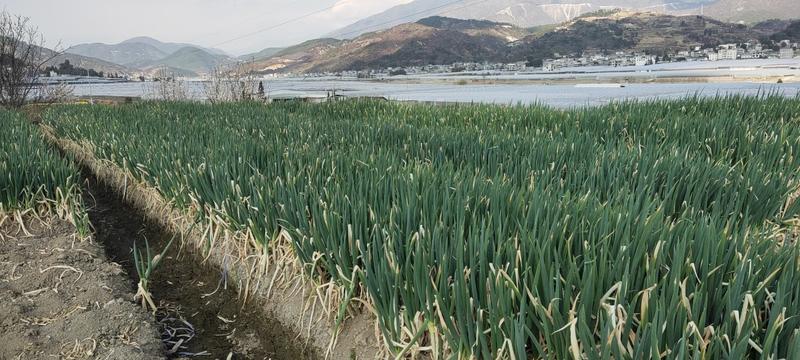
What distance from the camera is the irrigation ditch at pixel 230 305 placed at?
77.7 inches

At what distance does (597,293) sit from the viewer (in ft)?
4.40

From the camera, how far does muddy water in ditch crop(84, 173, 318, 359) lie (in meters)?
2.12

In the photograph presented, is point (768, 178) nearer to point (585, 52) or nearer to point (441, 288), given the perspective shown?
point (441, 288)

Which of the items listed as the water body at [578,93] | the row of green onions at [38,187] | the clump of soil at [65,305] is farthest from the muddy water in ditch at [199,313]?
the water body at [578,93]

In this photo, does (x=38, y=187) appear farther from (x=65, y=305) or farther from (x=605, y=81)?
(x=605, y=81)

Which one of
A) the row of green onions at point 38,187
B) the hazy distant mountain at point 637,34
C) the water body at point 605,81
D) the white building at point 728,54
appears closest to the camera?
the row of green onions at point 38,187

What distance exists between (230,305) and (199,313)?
0.48 ft

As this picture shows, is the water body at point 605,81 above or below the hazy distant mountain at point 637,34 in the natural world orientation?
below

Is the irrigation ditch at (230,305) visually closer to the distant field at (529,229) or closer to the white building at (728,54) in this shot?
the distant field at (529,229)

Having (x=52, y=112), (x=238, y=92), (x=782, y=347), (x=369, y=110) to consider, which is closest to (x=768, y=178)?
(x=782, y=347)

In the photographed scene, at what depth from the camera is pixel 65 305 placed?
229 centimetres

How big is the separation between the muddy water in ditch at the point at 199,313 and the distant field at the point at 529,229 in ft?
1.06

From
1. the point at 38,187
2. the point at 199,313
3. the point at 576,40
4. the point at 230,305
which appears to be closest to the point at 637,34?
the point at 576,40

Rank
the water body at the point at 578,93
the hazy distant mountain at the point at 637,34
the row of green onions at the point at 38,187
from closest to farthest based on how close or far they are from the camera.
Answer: the row of green onions at the point at 38,187
the water body at the point at 578,93
the hazy distant mountain at the point at 637,34
